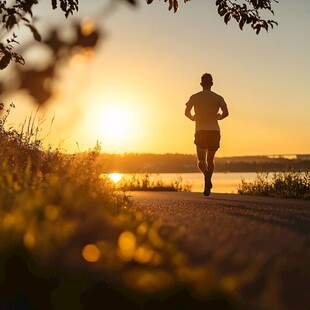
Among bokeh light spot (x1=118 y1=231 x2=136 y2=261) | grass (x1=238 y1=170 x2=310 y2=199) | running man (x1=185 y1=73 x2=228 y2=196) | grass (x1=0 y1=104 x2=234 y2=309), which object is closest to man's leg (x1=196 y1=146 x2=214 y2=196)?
running man (x1=185 y1=73 x2=228 y2=196)

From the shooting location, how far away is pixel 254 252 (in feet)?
18.2

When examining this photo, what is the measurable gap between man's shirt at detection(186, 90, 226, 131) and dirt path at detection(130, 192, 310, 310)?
477cm

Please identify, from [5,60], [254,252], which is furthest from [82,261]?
[5,60]

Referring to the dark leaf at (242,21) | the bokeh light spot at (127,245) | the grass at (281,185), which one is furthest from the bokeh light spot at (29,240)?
the grass at (281,185)

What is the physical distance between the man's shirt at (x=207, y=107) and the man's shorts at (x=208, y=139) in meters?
0.08

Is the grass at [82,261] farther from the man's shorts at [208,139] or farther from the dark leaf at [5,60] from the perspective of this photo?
the man's shorts at [208,139]

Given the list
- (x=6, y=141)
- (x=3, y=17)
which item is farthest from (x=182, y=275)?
(x=6, y=141)

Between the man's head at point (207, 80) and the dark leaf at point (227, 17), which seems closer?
the dark leaf at point (227, 17)

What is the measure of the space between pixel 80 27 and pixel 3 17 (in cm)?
210

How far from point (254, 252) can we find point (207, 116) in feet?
27.1

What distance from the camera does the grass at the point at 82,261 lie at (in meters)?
3.84

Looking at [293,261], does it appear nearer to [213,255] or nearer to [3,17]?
[213,255]

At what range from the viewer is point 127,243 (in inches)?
197

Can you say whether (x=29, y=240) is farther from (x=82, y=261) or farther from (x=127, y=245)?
(x=127, y=245)
